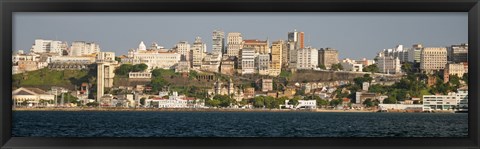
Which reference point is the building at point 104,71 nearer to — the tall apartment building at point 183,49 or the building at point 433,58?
the tall apartment building at point 183,49

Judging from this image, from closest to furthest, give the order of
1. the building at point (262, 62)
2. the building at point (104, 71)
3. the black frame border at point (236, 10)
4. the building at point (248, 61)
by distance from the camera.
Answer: the black frame border at point (236, 10), the building at point (104, 71), the building at point (262, 62), the building at point (248, 61)

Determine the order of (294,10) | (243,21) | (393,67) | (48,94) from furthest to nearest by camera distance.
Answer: (243,21) → (393,67) → (48,94) → (294,10)

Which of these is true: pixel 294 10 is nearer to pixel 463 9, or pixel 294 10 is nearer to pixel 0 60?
pixel 463 9

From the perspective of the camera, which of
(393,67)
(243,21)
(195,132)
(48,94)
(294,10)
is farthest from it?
(243,21)

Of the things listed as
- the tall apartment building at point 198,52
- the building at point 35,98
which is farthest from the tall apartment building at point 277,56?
the building at point 35,98

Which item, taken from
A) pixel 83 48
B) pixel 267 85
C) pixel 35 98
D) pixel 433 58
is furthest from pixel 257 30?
pixel 35 98

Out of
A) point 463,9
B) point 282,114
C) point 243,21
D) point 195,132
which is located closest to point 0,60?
point 463,9
